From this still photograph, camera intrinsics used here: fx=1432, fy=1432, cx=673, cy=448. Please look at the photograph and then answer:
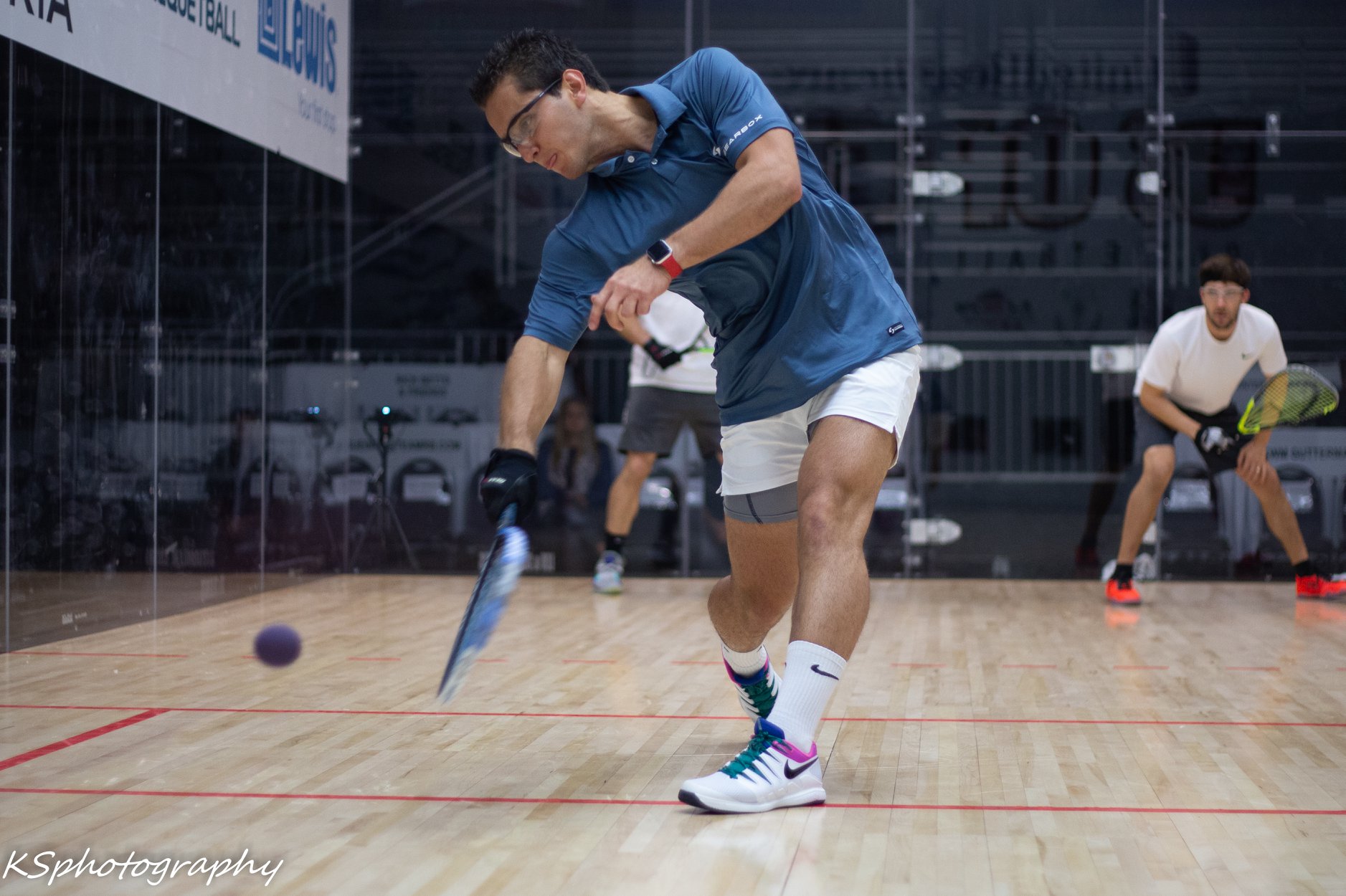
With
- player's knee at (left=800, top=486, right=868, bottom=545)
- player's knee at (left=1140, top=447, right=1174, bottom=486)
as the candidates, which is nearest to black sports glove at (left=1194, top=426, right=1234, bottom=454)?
player's knee at (left=1140, top=447, right=1174, bottom=486)

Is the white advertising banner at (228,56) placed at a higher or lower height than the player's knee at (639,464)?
higher

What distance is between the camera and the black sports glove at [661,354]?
14.8 feet

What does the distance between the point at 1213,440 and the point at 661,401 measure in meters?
1.69

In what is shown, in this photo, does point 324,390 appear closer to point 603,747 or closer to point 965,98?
point 965,98

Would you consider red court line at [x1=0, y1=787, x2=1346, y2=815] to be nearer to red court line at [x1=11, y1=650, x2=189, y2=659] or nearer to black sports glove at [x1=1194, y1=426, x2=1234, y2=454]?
red court line at [x1=11, y1=650, x2=189, y2=659]

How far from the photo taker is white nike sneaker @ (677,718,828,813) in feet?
5.68

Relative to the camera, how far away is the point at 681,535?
5.27 metres

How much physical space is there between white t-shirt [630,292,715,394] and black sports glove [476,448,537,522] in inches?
113

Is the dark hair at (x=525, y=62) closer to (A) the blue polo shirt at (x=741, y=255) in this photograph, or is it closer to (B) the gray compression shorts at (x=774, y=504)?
(A) the blue polo shirt at (x=741, y=255)

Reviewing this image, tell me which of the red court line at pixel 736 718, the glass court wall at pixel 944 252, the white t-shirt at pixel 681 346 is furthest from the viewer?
the glass court wall at pixel 944 252

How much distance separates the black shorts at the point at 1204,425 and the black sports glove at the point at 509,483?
3.14 m

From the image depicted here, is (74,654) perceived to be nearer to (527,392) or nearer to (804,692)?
(527,392)

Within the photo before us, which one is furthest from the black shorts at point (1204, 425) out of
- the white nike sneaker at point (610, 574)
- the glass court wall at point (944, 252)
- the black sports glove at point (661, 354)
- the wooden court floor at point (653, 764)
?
the white nike sneaker at point (610, 574)

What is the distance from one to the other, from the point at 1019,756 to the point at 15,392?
228cm
